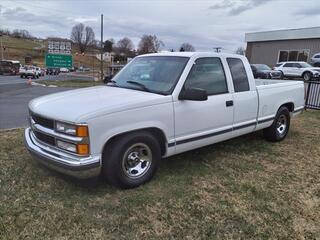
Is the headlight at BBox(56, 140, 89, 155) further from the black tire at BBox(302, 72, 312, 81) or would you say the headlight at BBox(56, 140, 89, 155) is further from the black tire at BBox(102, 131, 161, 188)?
the black tire at BBox(302, 72, 312, 81)

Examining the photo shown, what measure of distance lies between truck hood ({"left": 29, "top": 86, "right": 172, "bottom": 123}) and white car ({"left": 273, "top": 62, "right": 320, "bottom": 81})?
2363 centimetres

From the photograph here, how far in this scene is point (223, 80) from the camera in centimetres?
490

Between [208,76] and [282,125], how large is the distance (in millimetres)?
2708

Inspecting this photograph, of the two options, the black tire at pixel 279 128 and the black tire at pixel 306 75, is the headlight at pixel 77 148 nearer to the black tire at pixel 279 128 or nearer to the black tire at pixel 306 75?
the black tire at pixel 279 128

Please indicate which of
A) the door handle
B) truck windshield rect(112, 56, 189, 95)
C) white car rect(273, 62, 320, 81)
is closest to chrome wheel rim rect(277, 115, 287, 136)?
the door handle

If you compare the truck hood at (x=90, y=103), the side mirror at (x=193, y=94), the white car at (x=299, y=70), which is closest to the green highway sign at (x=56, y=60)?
the white car at (x=299, y=70)

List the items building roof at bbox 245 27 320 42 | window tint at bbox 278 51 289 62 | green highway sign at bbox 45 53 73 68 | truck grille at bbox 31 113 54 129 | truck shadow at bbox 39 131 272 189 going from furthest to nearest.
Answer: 1. window tint at bbox 278 51 289 62
2. green highway sign at bbox 45 53 73 68
3. building roof at bbox 245 27 320 42
4. truck shadow at bbox 39 131 272 189
5. truck grille at bbox 31 113 54 129

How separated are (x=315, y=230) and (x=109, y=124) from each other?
2.52m

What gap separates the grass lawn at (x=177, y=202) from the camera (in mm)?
3145

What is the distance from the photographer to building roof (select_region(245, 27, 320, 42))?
33375 mm

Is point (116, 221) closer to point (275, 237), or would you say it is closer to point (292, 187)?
point (275, 237)

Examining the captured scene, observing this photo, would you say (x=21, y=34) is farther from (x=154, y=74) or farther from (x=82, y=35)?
(x=154, y=74)

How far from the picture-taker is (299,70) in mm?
25719

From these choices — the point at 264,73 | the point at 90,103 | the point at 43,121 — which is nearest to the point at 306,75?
the point at 264,73
